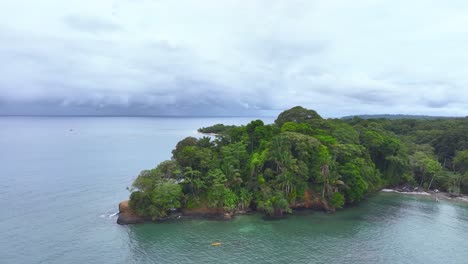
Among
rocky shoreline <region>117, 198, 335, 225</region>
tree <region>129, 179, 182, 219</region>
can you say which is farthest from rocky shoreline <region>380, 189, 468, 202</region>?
tree <region>129, 179, 182, 219</region>

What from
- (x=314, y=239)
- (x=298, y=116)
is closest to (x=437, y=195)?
Result: (x=298, y=116)

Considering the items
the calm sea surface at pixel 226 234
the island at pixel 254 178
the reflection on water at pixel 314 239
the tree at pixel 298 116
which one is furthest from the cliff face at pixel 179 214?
the tree at pixel 298 116

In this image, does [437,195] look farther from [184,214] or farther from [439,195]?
[184,214]

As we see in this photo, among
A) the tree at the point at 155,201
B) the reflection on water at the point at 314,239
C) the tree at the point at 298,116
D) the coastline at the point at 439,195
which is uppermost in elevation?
the tree at the point at 298,116

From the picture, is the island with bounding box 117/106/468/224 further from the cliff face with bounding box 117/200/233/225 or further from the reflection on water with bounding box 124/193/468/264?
the reflection on water with bounding box 124/193/468/264

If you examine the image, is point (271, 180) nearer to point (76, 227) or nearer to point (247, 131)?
point (247, 131)

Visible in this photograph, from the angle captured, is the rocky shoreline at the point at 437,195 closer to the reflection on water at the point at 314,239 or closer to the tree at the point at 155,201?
the reflection on water at the point at 314,239
